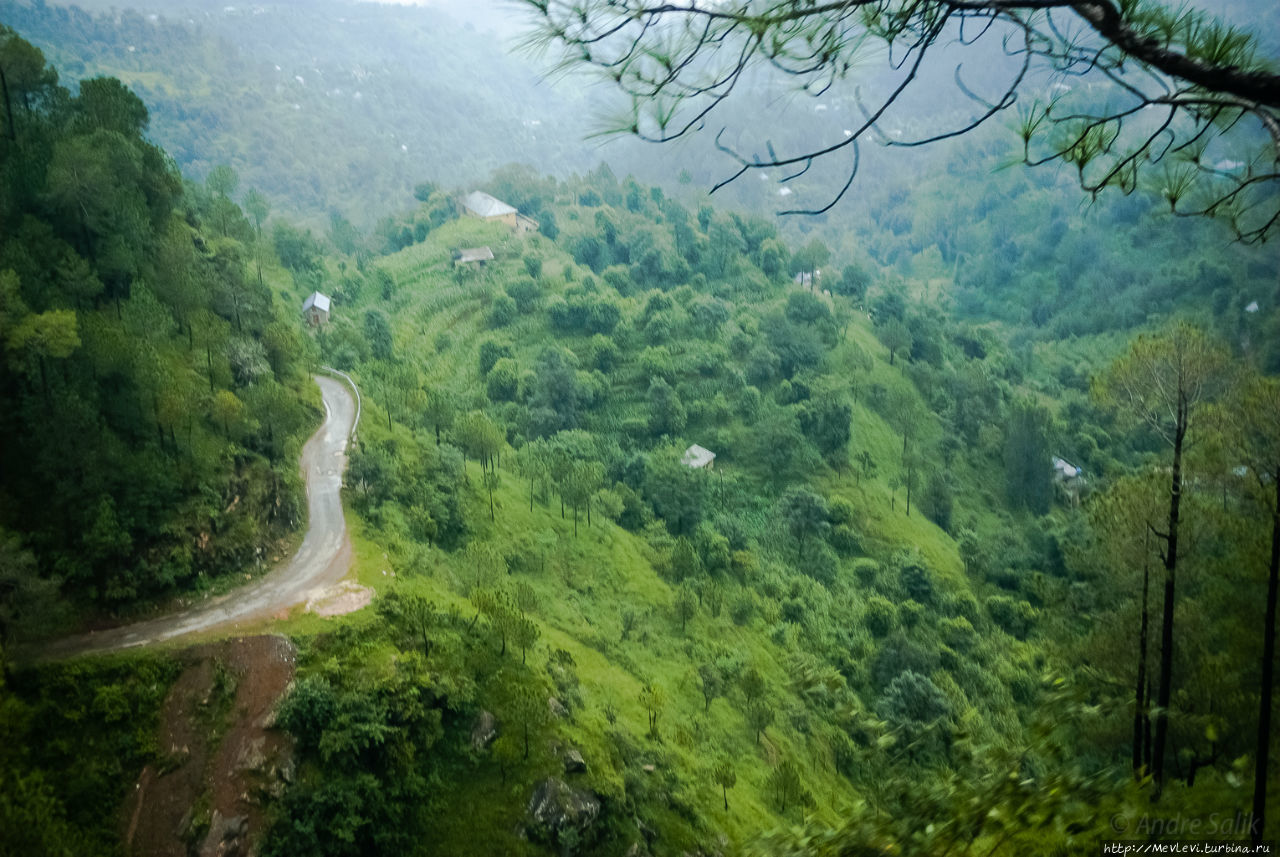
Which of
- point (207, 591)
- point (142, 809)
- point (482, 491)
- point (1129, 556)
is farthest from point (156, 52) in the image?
point (1129, 556)

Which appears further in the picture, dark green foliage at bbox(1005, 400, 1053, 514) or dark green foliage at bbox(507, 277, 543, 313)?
dark green foliage at bbox(507, 277, 543, 313)

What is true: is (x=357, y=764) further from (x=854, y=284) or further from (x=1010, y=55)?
(x=854, y=284)

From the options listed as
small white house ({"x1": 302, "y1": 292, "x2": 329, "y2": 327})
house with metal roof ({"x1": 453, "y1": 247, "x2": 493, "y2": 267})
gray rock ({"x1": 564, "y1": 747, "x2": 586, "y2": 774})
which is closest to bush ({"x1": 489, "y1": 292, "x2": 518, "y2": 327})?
house with metal roof ({"x1": 453, "y1": 247, "x2": 493, "y2": 267})

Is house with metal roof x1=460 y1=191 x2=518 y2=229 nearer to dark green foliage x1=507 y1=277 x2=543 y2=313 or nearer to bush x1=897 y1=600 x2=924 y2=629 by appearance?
dark green foliage x1=507 y1=277 x2=543 y2=313

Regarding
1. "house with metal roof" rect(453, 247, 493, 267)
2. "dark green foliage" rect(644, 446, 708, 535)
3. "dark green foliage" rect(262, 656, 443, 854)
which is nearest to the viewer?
"dark green foliage" rect(262, 656, 443, 854)

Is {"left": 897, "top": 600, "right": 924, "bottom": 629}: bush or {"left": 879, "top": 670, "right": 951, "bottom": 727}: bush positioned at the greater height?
{"left": 897, "top": 600, "right": 924, "bottom": 629}: bush

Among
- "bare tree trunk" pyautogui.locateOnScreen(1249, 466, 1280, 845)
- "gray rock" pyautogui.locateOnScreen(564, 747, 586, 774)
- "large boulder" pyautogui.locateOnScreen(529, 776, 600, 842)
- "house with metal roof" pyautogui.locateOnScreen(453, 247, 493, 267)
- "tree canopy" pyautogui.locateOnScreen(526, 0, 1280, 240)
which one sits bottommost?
"large boulder" pyautogui.locateOnScreen(529, 776, 600, 842)

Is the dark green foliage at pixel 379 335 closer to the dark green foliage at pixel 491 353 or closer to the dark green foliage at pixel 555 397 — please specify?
the dark green foliage at pixel 491 353

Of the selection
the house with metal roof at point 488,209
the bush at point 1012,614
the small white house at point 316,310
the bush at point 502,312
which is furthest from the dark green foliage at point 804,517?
the house with metal roof at point 488,209
